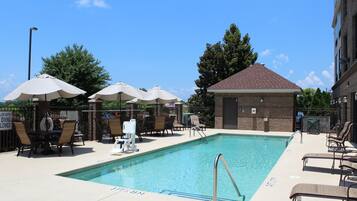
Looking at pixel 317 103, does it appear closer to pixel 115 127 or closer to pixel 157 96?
pixel 157 96

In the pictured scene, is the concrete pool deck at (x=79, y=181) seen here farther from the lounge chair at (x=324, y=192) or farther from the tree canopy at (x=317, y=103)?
the tree canopy at (x=317, y=103)

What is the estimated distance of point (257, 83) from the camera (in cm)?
2338

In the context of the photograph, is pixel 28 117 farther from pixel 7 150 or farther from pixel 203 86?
pixel 203 86

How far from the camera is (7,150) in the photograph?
36.5ft

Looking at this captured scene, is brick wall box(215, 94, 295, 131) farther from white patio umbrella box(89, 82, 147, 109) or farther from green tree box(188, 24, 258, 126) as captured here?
white patio umbrella box(89, 82, 147, 109)

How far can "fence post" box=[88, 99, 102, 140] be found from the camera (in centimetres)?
1430

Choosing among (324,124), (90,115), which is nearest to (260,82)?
(324,124)

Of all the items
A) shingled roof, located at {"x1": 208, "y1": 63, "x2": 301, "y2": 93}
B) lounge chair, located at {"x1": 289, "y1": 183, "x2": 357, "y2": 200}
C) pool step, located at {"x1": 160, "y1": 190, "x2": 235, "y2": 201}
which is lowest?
pool step, located at {"x1": 160, "y1": 190, "x2": 235, "y2": 201}

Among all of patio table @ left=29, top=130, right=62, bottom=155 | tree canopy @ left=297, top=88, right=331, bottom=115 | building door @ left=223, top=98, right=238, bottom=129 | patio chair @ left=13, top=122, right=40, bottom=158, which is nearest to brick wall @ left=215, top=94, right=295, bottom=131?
building door @ left=223, top=98, right=238, bottom=129

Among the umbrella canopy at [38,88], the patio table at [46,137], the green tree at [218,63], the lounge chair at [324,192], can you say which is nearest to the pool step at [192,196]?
the lounge chair at [324,192]

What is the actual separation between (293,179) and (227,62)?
24.6 metres

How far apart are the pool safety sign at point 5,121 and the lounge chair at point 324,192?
938 centimetres

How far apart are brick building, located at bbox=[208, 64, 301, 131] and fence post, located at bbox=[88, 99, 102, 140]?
1124 centimetres

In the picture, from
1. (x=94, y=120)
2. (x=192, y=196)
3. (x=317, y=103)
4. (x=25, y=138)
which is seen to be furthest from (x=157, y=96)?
(x=317, y=103)
